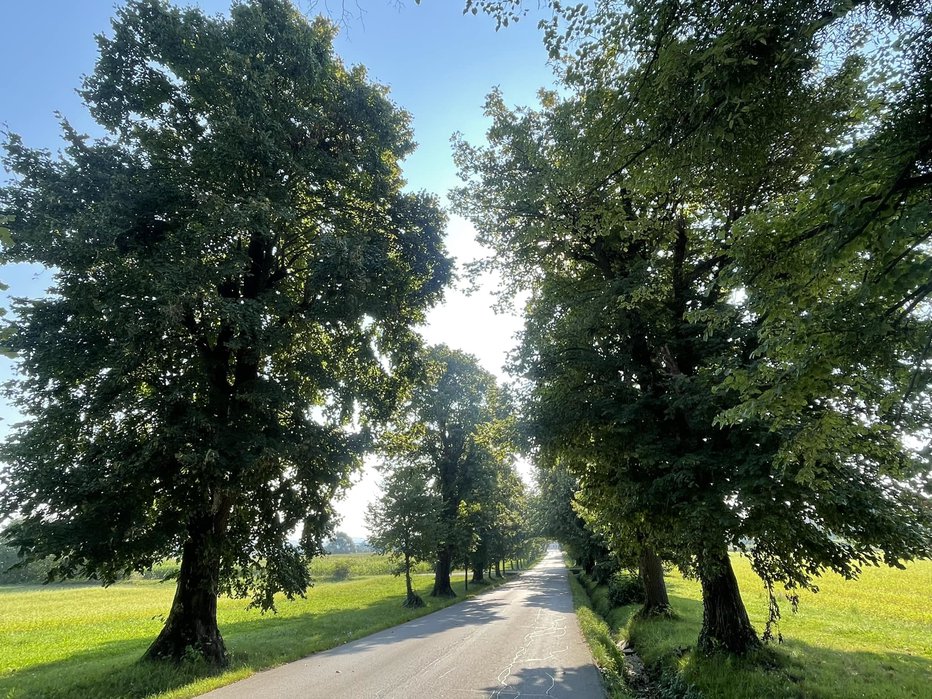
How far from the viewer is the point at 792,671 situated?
830cm

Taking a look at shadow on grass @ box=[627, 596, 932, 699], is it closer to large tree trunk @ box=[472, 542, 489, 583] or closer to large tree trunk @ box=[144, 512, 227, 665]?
large tree trunk @ box=[144, 512, 227, 665]

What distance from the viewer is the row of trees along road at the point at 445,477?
18.6 meters

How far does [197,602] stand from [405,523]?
15.1 meters

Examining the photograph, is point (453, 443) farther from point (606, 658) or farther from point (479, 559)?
point (606, 658)

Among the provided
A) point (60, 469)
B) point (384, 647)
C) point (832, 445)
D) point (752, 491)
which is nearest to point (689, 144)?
point (832, 445)

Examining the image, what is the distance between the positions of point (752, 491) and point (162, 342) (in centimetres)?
1339

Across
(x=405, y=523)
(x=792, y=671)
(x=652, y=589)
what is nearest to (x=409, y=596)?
(x=405, y=523)

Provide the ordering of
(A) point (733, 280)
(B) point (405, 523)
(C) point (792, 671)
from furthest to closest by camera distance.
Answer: (B) point (405, 523) < (C) point (792, 671) < (A) point (733, 280)

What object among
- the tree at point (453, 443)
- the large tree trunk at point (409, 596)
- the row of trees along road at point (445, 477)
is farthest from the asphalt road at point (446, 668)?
the tree at point (453, 443)

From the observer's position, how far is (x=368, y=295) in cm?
1261

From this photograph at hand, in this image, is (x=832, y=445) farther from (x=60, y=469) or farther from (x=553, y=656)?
(x=60, y=469)

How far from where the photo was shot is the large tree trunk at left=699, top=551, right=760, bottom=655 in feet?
30.0

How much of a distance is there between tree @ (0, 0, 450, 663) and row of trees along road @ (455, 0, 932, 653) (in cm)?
402

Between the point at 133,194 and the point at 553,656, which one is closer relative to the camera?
the point at 133,194
